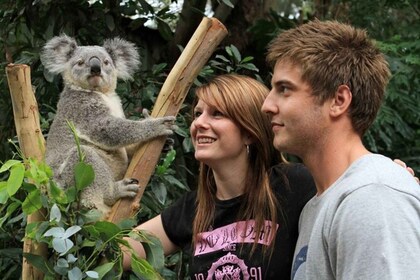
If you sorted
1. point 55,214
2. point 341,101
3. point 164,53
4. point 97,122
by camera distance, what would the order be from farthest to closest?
point 164,53 → point 97,122 → point 55,214 → point 341,101

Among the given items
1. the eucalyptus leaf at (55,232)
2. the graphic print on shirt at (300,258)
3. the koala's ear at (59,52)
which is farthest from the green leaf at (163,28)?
the graphic print on shirt at (300,258)

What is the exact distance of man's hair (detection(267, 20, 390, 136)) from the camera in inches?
67.4

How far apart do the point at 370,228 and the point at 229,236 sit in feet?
3.13

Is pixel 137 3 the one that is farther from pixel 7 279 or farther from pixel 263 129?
pixel 263 129

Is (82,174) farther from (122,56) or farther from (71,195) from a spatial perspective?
(122,56)

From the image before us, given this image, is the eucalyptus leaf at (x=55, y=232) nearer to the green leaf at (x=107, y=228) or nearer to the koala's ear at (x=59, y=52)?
the green leaf at (x=107, y=228)

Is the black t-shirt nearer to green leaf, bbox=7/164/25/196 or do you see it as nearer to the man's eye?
the man's eye

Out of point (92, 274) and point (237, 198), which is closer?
point (92, 274)

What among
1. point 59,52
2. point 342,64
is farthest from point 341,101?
point 59,52

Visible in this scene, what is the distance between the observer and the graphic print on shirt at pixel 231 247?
7.31ft

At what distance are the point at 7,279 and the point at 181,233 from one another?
155 cm

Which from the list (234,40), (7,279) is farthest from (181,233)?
(234,40)

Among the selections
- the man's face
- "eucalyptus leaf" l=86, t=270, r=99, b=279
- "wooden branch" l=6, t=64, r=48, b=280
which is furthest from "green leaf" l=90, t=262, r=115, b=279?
the man's face

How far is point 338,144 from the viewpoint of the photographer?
1.72 meters
